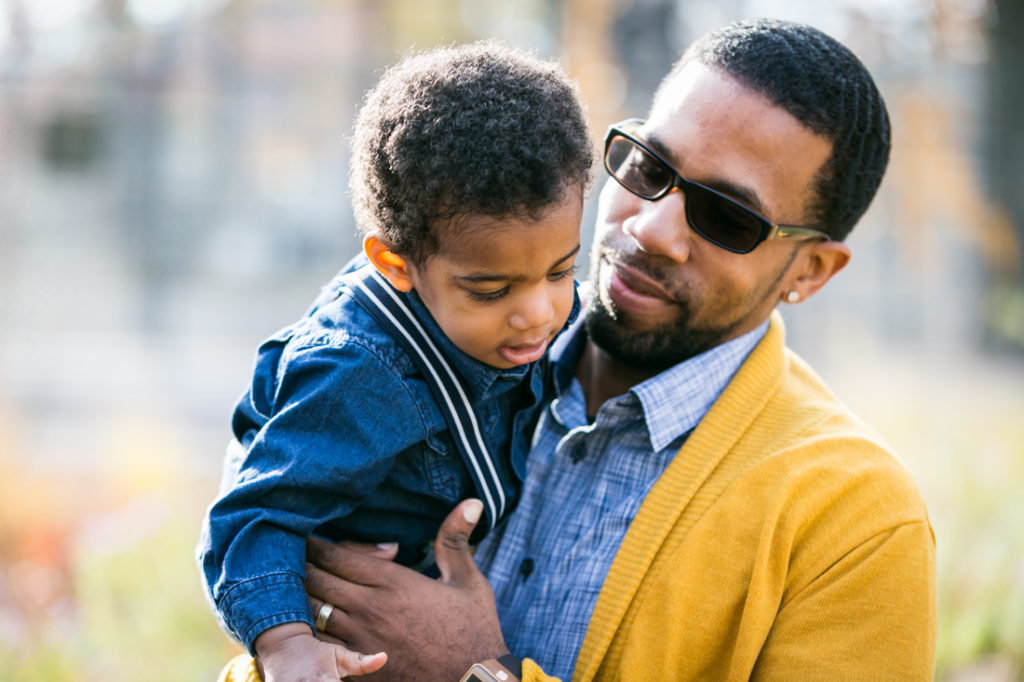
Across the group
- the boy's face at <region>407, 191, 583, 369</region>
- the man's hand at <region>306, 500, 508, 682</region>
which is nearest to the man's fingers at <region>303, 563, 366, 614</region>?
the man's hand at <region>306, 500, 508, 682</region>

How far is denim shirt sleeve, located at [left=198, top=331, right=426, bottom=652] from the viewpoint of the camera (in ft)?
5.44

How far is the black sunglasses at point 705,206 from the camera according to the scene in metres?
2.17

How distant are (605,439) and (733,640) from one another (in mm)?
563

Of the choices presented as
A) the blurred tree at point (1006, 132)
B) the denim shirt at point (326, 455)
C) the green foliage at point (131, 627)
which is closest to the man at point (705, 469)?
the denim shirt at point (326, 455)

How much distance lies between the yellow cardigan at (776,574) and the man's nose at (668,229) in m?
0.50

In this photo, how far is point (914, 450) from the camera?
536 centimetres

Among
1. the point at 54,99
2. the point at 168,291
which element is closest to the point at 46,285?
the point at 168,291

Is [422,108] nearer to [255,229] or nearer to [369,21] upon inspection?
[369,21]

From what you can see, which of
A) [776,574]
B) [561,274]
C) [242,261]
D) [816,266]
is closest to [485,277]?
Result: [561,274]

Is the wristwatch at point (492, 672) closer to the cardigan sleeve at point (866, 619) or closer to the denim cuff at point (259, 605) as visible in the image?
the denim cuff at point (259, 605)

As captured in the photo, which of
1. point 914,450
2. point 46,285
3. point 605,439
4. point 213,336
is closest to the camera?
point 605,439

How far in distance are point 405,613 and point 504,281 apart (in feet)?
2.37

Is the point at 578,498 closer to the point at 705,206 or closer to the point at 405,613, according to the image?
the point at 405,613

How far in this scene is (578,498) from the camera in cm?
213
